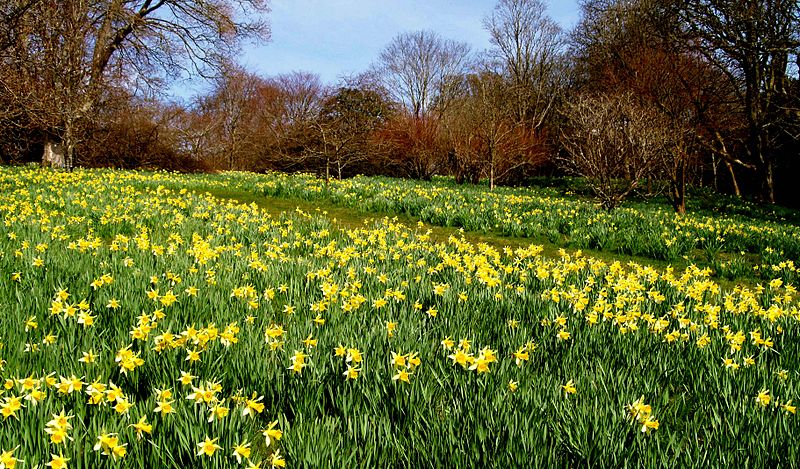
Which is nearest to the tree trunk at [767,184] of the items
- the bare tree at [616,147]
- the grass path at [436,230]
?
the bare tree at [616,147]

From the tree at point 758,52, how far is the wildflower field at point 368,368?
13080 mm

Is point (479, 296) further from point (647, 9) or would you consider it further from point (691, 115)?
point (647, 9)

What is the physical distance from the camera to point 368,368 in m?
2.11

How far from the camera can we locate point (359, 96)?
32.3m

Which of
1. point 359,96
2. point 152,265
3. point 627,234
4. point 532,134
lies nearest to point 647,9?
point 532,134

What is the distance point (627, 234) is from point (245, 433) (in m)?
7.47

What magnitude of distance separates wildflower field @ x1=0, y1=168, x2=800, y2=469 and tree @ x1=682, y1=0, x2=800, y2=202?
42.9 ft

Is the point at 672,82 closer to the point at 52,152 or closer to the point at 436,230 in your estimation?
the point at 436,230

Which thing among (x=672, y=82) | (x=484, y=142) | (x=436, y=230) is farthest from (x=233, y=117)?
(x=436, y=230)

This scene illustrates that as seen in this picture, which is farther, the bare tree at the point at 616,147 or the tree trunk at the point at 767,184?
the tree trunk at the point at 767,184

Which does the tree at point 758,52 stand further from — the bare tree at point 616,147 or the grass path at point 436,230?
the grass path at point 436,230

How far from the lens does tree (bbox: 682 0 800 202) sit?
1336cm

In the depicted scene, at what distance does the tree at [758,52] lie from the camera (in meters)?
13.4

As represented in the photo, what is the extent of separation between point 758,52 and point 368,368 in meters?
16.0
